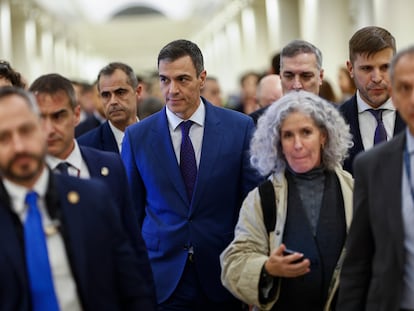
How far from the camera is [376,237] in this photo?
437 cm

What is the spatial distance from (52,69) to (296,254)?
44913 millimetres

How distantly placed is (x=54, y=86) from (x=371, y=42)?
7.27 feet

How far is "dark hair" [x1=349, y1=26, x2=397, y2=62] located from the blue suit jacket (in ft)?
3.03

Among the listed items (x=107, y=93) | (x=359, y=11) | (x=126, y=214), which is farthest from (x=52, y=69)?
(x=126, y=214)

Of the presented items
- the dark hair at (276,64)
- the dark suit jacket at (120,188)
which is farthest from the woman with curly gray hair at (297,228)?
the dark hair at (276,64)

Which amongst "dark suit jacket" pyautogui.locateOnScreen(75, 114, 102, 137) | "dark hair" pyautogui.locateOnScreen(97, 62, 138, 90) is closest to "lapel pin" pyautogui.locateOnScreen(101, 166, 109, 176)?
A: "dark hair" pyautogui.locateOnScreen(97, 62, 138, 90)

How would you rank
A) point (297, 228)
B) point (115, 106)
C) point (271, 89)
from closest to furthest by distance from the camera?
point (297, 228), point (115, 106), point (271, 89)

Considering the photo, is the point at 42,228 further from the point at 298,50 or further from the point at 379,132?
the point at 298,50

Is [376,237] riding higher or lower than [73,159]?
lower

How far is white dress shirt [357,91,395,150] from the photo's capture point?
6570 millimetres

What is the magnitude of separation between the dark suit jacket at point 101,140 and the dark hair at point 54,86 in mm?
1944

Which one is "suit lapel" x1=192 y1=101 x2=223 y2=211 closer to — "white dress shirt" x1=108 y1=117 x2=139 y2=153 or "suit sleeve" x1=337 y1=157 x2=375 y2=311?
"white dress shirt" x1=108 y1=117 x2=139 y2=153


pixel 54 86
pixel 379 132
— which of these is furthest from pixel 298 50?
pixel 54 86

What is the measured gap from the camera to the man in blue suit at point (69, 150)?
17.5 feet
